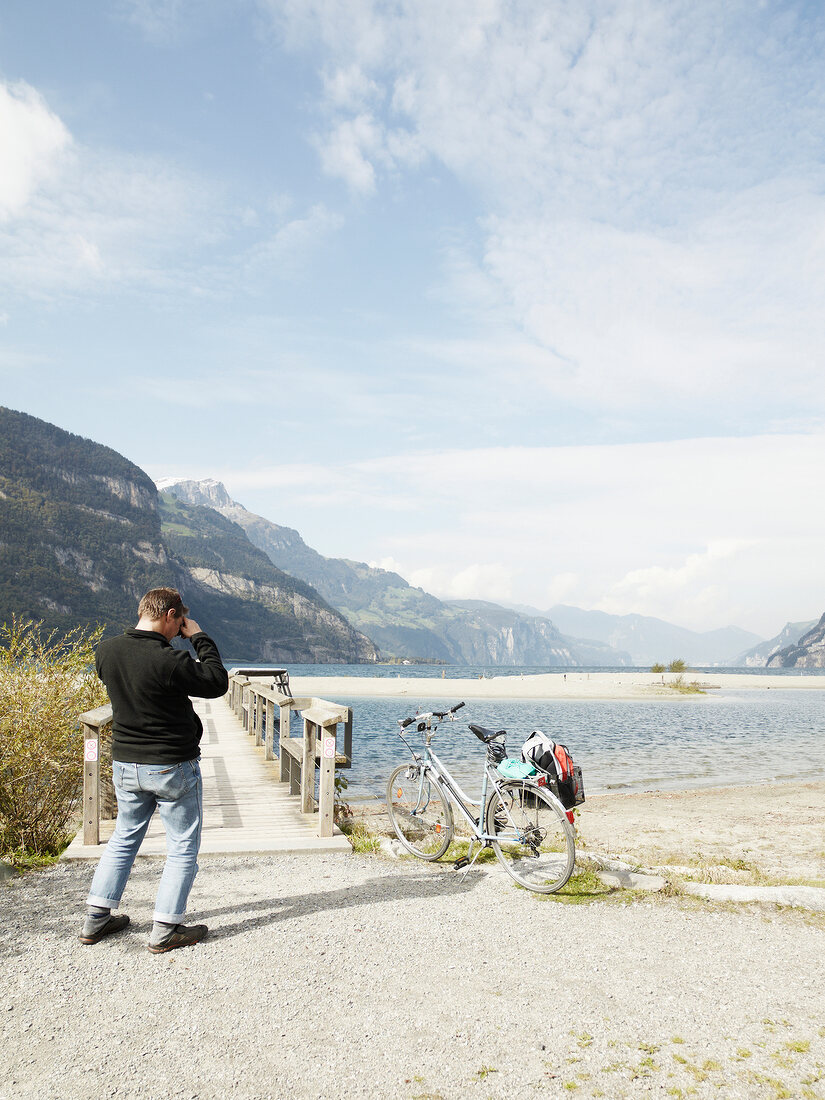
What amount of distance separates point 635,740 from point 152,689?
25337mm

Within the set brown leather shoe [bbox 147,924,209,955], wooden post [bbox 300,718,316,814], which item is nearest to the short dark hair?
brown leather shoe [bbox 147,924,209,955]

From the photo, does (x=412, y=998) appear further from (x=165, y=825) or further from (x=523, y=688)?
(x=523, y=688)

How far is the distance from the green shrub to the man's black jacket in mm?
2978

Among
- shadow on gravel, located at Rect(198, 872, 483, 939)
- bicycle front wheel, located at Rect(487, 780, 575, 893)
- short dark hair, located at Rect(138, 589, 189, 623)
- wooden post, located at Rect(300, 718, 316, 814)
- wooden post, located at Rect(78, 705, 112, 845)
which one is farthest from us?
wooden post, located at Rect(300, 718, 316, 814)

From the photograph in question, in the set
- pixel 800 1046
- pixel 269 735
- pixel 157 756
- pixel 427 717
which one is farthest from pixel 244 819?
pixel 800 1046

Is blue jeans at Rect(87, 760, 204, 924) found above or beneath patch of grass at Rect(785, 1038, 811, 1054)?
above

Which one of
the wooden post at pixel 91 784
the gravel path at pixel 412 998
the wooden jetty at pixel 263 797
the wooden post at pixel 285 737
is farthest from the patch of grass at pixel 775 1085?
the wooden post at pixel 285 737

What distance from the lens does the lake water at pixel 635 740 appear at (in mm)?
18141

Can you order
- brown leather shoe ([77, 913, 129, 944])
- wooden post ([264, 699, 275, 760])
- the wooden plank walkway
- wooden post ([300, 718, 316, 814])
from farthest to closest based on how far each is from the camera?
wooden post ([264, 699, 275, 760]) → wooden post ([300, 718, 316, 814]) → the wooden plank walkway → brown leather shoe ([77, 913, 129, 944])

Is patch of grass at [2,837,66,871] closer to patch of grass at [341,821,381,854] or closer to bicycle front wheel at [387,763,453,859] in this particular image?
patch of grass at [341,821,381,854]

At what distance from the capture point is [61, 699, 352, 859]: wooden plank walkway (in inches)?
273

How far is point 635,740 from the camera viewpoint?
88.0ft

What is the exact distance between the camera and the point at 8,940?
Answer: 15.2 feet

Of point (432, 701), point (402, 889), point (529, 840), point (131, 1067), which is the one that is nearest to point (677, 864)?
point (529, 840)
